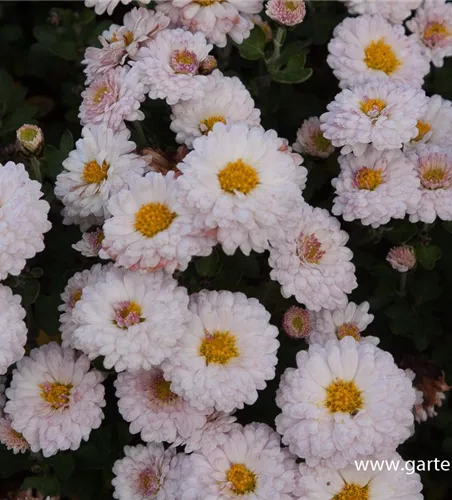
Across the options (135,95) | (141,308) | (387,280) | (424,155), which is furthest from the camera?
(387,280)

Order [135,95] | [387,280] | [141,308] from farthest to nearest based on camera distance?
[387,280], [135,95], [141,308]

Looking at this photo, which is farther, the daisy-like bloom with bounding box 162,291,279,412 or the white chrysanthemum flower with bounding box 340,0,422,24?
the white chrysanthemum flower with bounding box 340,0,422,24

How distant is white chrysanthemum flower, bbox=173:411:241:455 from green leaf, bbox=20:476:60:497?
1.28 ft

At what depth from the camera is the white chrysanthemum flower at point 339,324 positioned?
1563 millimetres

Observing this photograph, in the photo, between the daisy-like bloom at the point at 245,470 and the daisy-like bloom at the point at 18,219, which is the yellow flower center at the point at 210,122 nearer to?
the daisy-like bloom at the point at 18,219

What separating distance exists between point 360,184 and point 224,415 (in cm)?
63

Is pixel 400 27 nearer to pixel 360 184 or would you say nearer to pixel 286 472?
pixel 360 184

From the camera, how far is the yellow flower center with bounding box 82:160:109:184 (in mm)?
1529

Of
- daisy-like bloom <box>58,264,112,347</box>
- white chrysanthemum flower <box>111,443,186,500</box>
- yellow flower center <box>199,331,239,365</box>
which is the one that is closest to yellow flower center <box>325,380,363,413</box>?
yellow flower center <box>199,331,239,365</box>

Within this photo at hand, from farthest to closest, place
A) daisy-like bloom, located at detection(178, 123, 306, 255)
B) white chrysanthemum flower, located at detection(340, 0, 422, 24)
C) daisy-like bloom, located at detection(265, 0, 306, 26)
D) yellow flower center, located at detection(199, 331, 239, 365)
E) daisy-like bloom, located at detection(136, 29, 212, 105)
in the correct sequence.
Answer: white chrysanthemum flower, located at detection(340, 0, 422, 24), daisy-like bloom, located at detection(265, 0, 306, 26), daisy-like bloom, located at detection(136, 29, 212, 105), yellow flower center, located at detection(199, 331, 239, 365), daisy-like bloom, located at detection(178, 123, 306, 255)

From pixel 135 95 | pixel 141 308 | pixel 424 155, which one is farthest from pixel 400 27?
pixel 141 308

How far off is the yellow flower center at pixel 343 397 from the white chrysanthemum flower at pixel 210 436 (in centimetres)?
21

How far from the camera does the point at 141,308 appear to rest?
1.39 meters

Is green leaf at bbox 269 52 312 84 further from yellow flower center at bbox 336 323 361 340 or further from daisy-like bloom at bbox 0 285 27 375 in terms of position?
daisy-like bloom at bbox 0 285 27 375
